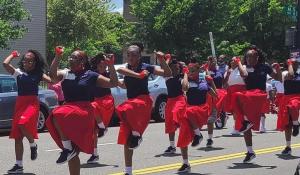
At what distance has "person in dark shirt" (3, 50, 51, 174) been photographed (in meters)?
8.77

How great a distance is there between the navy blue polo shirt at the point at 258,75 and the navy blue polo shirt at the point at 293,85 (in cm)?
110

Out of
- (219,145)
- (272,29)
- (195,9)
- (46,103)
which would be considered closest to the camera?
(219,145)

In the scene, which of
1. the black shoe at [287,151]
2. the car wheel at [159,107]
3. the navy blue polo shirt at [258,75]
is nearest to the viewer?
the navy blue polo shirt at [258,75]

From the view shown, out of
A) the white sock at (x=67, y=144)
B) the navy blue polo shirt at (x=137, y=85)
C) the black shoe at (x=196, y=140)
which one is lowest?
the black shoe at (x=196, y=140)

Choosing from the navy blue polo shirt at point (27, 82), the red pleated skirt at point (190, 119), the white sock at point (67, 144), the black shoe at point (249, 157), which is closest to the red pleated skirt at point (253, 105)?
the black shoe at point (249, 157)

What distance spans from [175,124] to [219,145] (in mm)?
2228

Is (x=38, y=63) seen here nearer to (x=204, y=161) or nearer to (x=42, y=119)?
(x=204, y=161)

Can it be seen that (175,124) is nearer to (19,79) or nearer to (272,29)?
(19,79)

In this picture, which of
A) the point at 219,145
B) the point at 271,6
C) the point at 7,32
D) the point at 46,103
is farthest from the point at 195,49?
the point at 219,145

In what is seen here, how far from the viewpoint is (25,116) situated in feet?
28.9

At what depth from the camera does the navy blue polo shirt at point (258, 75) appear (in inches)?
378

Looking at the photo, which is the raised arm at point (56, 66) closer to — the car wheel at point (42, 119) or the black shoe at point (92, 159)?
the black shoe at point (92, 159)

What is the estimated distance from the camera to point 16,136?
8.84 metres

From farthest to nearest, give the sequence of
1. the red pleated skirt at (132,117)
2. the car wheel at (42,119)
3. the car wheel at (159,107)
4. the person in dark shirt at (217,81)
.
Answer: the car wheel at (159,107), the car wheel at (42,119), the person in dark shirt at (217,81), the red pleated skirt at (132,117)
